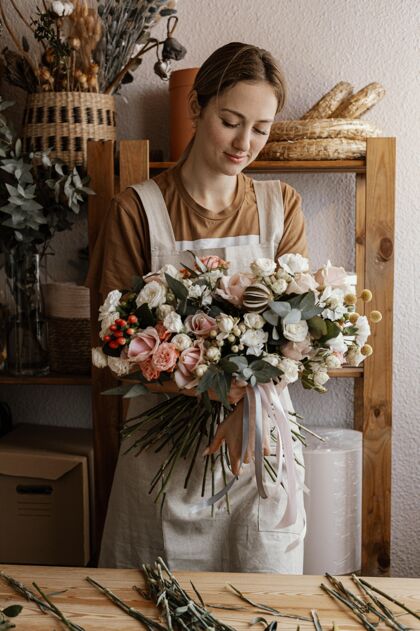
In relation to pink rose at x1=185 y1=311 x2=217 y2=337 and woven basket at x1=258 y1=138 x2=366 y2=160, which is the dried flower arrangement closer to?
woven basket at x1=258 y1=138 x2=366 y2=160

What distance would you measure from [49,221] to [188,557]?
1204 mm

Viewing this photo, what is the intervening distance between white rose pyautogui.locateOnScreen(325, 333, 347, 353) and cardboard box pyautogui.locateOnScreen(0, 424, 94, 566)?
49.4 inches

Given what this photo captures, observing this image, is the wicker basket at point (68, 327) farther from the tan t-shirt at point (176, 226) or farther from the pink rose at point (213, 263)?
the pink rose at point (213, 263)

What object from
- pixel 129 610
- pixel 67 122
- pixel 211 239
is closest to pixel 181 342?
pixel 129 610

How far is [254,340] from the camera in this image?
4.78 ft

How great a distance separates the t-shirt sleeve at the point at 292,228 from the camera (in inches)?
79.8

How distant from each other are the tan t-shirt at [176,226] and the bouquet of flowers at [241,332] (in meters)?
0.39

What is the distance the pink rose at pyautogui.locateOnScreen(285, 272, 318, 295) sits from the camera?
149 cm

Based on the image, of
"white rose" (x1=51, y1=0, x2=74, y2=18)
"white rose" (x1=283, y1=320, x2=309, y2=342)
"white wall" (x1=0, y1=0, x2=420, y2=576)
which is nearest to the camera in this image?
"white rose" (x1=283, y1=320, x2=309, y2=342)

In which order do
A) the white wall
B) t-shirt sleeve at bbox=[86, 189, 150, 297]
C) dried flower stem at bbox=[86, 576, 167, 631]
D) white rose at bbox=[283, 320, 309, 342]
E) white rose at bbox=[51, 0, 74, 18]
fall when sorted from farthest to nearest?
1. the white wall
2. white rose at bbox=[51, 0, 74, 18]
3. t-shirt sleeve at bbox=[86, 189, 150, 297]
4. white rose at bbox=[283, 320, 309, 342]
5. dried flower stem at bbox=[86, 576, 167, 631]

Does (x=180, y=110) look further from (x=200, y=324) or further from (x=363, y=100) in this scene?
(x=200, y=324)

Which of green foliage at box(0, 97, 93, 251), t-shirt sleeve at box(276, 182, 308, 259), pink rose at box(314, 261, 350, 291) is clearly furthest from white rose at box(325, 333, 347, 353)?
green foliage at box(0, 97, 93, 251)

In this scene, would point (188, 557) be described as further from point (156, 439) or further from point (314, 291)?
point (314, 291)

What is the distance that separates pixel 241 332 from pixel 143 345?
0.64 feet
